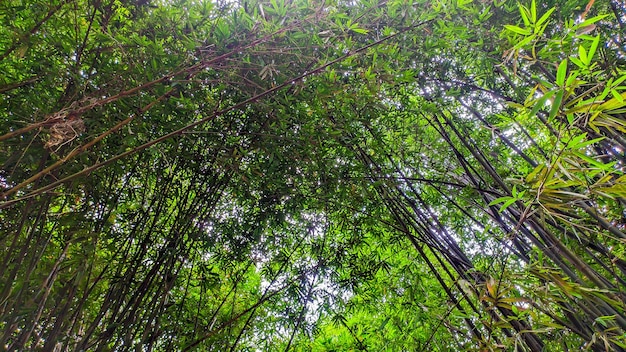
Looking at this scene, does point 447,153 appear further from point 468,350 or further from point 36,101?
point 36,101

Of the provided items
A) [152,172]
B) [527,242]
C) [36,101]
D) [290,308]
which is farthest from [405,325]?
[36,101]

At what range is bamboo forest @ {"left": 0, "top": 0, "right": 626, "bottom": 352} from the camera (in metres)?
1.28

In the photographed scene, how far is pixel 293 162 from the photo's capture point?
6.74 ft

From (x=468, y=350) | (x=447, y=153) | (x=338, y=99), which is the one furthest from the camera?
(x=447, y=153)

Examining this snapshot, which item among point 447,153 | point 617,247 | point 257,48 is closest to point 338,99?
point 257,48

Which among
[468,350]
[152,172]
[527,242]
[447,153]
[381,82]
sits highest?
[152,172]

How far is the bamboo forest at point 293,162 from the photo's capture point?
128 cm

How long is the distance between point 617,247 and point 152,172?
7.88 feet

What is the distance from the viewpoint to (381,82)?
1785 millimetres

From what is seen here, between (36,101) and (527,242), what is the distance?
7.98ft

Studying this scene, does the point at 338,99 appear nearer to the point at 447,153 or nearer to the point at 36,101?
the point at 447,153

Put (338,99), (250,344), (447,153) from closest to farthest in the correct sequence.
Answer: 1. (338,99)
2. (447,153)
3. (250,344)

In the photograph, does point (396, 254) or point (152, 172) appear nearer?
point (152, 172)

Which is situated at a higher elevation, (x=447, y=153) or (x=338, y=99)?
(x=338, y=99)
